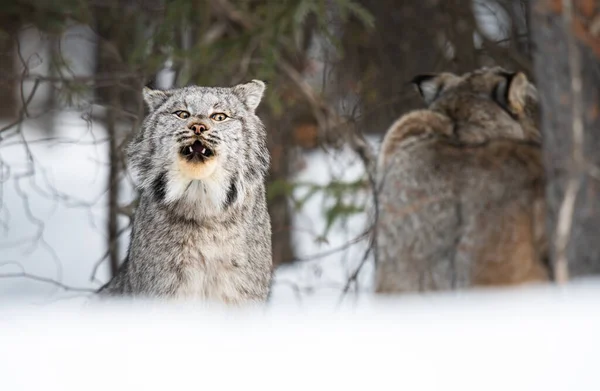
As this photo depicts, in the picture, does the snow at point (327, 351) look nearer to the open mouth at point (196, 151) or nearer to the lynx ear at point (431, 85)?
the open mouth at point (196, 151)

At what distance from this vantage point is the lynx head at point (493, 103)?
4.67 meters

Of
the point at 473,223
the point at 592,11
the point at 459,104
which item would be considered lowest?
the point at 473,223

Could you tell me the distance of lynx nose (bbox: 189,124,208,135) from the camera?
3.83 m

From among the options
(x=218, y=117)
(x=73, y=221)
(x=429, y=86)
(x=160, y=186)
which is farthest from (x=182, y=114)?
(x=73, y=221)

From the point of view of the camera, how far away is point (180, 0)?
19.2 ft

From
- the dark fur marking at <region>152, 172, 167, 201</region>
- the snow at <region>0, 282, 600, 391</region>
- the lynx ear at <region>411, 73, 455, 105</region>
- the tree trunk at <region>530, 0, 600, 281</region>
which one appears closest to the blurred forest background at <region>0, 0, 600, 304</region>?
the tree trunk at <region>530, 0, 600, 281</region>

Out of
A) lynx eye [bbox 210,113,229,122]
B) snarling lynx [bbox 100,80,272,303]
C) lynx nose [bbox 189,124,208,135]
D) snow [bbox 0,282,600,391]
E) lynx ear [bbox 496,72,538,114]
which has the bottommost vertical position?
snow [bbox 0,282,600,391]

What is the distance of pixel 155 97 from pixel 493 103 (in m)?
1.73

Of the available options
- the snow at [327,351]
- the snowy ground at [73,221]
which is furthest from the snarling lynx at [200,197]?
the snowy ground at [73,221]

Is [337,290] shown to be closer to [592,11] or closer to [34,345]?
[592,11]

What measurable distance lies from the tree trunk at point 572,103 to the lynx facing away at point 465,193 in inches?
7.3

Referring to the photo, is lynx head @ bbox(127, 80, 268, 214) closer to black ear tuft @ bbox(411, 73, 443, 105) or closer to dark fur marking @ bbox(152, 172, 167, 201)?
dark fur marking @ bbox(152, 172, 167, 201)

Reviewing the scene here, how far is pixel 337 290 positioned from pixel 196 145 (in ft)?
10.0

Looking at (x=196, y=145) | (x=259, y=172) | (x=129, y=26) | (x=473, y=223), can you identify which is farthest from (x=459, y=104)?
(x=129, y=26)
